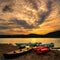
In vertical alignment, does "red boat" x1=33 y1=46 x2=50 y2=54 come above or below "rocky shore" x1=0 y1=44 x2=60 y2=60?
above

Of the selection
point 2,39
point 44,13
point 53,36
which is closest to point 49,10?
point 44,13

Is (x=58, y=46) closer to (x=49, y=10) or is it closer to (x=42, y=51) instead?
(x=42, y=51)

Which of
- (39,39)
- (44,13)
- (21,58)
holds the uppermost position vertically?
(44,13)

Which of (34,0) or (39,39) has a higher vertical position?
(34,0)

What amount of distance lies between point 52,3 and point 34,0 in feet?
0.86

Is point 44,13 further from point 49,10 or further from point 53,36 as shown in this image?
point 53,36

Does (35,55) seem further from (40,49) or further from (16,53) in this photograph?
(16,53)

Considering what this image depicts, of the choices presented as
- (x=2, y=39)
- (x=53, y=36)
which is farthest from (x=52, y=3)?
(x=2, y=39)

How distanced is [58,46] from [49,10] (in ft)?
1.75

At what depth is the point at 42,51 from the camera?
3.76m

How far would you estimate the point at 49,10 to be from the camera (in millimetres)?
3873

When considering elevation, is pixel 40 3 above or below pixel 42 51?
above

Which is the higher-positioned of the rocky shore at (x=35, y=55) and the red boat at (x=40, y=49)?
the red boat at (x=40, y=49)

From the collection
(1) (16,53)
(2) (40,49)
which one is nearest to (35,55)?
(2) (40,49)
